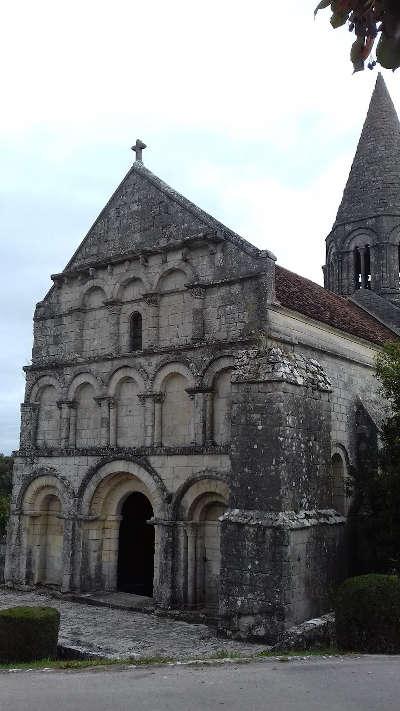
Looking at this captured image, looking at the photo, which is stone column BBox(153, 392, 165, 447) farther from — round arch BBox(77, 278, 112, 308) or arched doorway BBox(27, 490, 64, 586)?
arched doorway BBox(27, 490, 64, 586)

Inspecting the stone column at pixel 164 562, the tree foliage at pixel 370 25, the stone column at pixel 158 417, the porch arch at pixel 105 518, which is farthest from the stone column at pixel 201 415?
the tree foliage at pixel 370 25

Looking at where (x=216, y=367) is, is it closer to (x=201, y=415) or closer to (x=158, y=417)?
(x=201, y=415)

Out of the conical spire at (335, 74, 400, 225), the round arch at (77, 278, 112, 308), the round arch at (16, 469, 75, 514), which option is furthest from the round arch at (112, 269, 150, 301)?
the conical spire at (335, 74, 400, 225)

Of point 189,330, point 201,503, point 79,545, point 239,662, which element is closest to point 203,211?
point 189,330

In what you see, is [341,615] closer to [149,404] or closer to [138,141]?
[149,404]

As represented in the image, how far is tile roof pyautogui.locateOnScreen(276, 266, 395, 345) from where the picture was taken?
16328 millimetres

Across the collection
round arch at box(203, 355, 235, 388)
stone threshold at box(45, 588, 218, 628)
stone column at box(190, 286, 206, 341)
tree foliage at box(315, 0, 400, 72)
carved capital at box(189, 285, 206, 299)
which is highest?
carved capital at box(189, 285, 206, 299)

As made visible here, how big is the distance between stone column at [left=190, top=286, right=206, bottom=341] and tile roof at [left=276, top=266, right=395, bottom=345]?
1879 millimetres

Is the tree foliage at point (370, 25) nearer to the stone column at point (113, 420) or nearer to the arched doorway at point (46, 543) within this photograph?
the stone column at point (113, 420)

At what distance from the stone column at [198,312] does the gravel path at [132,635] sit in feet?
21.7

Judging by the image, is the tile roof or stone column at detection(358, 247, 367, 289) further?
stone column at detection(358, 247, 367, 289)

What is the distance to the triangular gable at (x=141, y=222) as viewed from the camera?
16750 millimetres

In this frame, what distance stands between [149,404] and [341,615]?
24.7 feet

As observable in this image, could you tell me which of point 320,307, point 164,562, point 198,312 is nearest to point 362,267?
point 320,307
